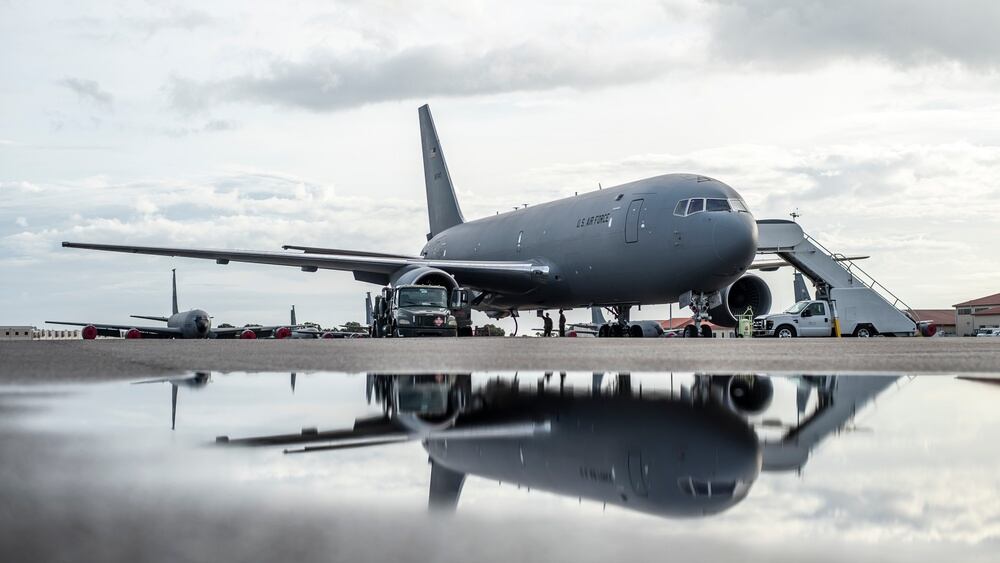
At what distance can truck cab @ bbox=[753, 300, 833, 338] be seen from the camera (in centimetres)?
2772

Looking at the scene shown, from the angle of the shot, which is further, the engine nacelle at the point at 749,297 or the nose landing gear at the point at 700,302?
the engine nacelle at the point at 749,297

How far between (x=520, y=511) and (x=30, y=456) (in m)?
1.46

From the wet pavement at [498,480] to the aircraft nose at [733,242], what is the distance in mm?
16268

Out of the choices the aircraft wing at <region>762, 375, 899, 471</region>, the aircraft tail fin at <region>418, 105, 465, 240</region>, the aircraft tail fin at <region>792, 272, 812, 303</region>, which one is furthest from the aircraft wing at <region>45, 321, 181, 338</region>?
the aircraft wing at <region>762, 375, 899, 471</region>

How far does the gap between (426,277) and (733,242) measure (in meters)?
8.01

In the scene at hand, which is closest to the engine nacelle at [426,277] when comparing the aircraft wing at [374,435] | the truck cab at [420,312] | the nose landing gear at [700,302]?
the truck cab at [420,312]

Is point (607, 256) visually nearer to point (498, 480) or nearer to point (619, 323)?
point (619, 323)

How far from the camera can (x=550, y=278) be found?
25.6 meters

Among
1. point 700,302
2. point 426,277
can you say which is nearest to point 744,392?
point 700,302

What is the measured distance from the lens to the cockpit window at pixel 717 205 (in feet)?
67.5

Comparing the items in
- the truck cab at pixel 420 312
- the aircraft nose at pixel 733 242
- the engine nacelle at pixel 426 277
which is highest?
the aircraft nose at pixel 733 242

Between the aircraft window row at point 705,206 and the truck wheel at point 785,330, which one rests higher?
the aircraft window row at point 705,206

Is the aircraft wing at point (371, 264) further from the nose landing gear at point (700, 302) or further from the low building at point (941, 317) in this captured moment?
the low building at point (941, 317)

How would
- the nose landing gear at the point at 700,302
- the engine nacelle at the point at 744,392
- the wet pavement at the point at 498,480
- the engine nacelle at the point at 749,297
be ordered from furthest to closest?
the engine nacelle at the point at 749,297 < the nose landing gear at the point at 700,302 < the engine nacelle at the point at 744,392 < the wet pavement at the point at 498,480
